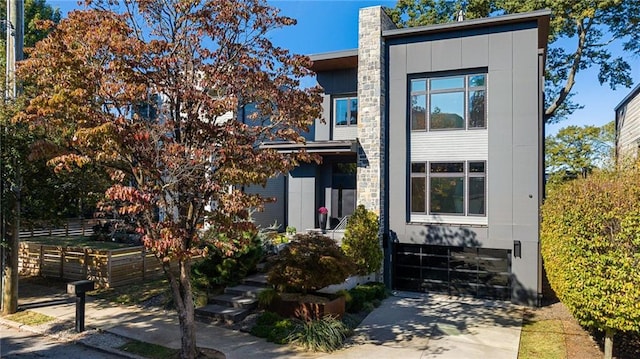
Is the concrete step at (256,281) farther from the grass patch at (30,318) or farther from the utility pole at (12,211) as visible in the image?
the utility pole at (12,211)

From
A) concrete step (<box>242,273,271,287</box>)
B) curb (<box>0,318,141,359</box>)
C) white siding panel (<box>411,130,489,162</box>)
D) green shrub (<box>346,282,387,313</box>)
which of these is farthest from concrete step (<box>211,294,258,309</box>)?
white siding panel (<box>411,130,489,162</box>)

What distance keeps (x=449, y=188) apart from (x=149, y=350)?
9.84 metres

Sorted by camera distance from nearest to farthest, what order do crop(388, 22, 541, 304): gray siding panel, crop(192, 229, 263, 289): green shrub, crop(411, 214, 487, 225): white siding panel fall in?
crop(192, 229, 263, 289): green shrub → crop(388, 22, 541, 304): gray siding panel → crop(411, 214, 487, 225): white siding panel

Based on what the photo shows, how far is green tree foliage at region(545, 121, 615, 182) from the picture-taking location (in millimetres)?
25469

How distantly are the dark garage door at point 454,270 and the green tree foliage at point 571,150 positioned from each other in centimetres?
1629

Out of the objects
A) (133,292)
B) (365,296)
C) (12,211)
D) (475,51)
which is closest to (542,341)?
(365,296)

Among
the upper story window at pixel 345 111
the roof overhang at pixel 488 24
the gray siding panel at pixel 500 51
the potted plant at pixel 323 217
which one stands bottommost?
the potted plant at pixel 323 217

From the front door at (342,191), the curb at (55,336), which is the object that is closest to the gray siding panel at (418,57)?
the front door at (342,191)

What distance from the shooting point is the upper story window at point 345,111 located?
16.2m

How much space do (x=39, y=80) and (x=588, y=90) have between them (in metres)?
28.2

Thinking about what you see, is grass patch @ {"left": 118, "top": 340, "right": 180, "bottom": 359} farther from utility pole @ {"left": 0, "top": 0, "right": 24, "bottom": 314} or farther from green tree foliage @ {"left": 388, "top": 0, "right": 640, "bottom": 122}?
green tree foliage @ {"left": 388, "top": 0, "right": 640, "bottom": 122}

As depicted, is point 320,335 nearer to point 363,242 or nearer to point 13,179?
point 363,242

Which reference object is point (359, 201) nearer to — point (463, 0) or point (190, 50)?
point (190, 50)

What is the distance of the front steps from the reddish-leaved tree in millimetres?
2316
